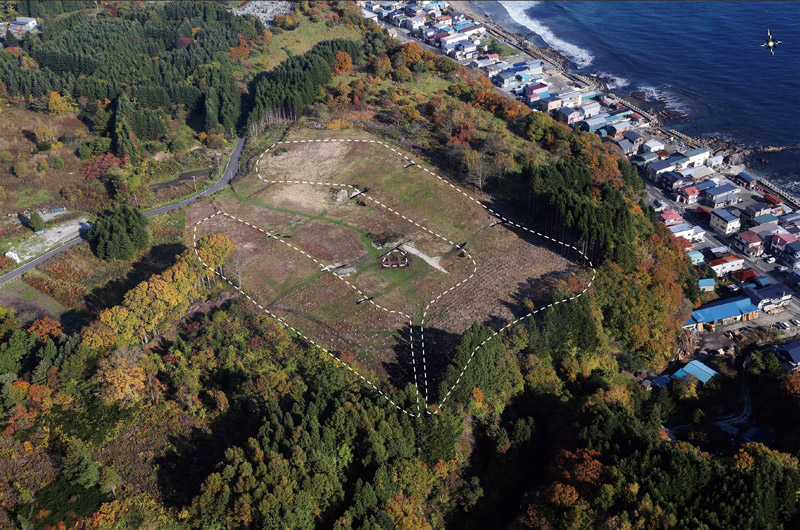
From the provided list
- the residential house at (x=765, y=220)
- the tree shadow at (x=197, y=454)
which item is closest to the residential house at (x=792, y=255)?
the residential house at (x=765, y=220)

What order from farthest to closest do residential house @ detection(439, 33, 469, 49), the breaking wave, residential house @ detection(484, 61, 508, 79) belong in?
1. residential house @ detection(439, 33, 469, 49)
2. the breaking wave
3. residential house @ detection(484, 61, 508, 79)

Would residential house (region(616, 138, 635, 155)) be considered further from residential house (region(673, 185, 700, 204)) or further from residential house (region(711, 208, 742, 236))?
residential house (region(711, 208, 742, 236))

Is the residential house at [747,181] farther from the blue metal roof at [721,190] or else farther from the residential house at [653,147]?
the residential house at [653,147]

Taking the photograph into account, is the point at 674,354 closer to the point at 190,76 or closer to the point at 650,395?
the point at 650,395

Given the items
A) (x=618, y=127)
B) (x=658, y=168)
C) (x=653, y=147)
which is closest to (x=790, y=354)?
(x=658, y=168)

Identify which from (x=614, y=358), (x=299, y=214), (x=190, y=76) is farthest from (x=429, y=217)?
(x=190, y=76)

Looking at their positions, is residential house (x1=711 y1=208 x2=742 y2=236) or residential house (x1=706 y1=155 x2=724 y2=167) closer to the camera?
residential house (x1=711 y1=208 x2=742 y2=236)

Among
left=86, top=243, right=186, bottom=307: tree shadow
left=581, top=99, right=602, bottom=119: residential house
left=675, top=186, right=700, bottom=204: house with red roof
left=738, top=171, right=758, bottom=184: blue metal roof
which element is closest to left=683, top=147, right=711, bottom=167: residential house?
left=738, top=171, right=758, bottom=184: blue metal roof

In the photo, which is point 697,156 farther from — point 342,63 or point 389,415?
point 389,415
